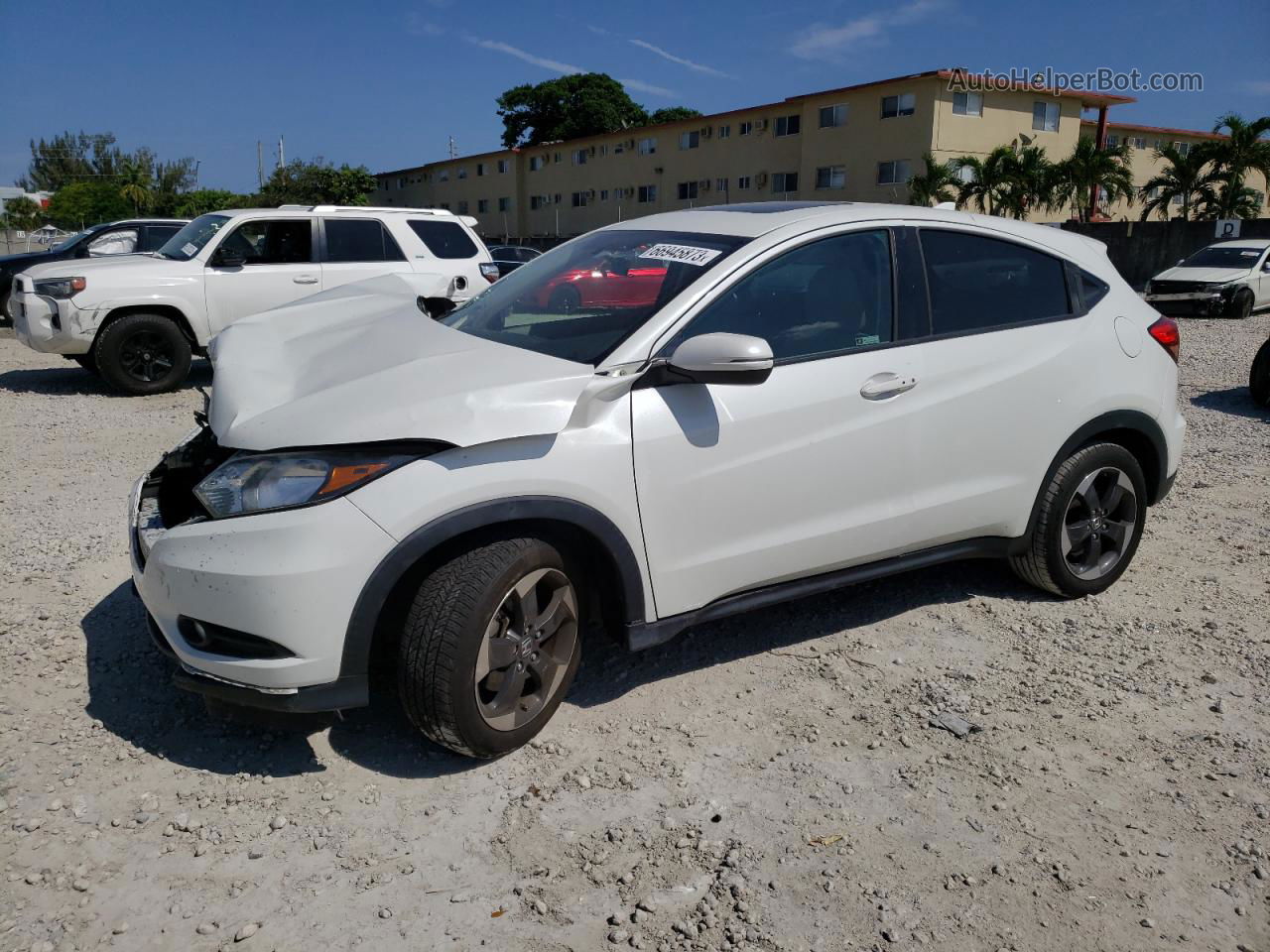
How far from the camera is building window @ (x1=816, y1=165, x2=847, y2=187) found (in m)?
35.6

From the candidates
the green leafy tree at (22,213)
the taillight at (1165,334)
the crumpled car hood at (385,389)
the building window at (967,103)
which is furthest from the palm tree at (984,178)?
the green leafy tree at (22,213)

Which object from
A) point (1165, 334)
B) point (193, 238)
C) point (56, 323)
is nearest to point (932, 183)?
point (193, 238)

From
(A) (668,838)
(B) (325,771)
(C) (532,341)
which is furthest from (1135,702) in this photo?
(B) (325,771)

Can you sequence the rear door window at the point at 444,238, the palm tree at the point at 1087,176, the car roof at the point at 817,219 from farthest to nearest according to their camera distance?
the palm tree at the point at 1087,176, the rear door window at the point at 444,238, the car roof at the point at 817,219

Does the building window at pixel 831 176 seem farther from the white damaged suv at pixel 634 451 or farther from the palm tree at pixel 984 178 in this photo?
the white damaged suv at pixel 634 451

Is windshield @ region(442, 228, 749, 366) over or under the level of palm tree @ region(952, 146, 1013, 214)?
under

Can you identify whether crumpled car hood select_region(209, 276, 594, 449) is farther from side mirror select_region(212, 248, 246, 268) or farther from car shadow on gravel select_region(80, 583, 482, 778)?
side mirror select_region(212, 248, 246, 268)

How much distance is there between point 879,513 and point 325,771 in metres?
2.16

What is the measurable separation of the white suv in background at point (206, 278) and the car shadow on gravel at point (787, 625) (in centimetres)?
515

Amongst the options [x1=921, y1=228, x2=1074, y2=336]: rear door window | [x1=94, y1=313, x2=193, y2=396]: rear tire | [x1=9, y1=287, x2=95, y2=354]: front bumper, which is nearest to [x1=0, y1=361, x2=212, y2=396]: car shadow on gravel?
[x1=94, y1=313, x2=193, y2=396]: rear tire

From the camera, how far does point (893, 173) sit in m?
33.9

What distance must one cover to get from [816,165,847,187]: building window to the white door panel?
34.5 meters

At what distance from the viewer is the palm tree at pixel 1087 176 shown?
104 ft

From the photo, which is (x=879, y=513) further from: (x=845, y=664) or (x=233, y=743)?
(x=233, y=743)
